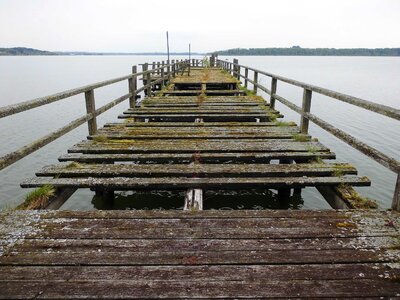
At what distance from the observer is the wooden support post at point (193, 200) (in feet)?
11.8

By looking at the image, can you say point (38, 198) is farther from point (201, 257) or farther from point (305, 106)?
point (305, 106)

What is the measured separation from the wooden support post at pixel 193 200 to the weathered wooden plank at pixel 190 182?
115 millimetres

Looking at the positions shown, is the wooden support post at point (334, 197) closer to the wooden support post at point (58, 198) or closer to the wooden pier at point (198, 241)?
the wooden pier at point (198, 241)

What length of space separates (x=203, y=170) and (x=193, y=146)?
1.28 metres

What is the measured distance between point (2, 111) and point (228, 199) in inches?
232

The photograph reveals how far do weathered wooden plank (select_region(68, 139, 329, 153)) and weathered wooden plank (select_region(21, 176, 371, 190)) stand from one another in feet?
4.19

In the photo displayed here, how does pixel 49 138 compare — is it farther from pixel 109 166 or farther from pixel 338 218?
pixel 338 218

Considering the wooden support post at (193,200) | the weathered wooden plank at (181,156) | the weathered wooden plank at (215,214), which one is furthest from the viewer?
the weathered wooden plank at (181,156)

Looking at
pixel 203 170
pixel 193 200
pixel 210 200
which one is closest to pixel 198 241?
pixel 193 200

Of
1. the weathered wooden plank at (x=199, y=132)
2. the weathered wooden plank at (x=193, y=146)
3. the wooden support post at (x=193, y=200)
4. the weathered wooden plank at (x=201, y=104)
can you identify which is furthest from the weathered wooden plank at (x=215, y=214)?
the weathered wooden plank at (x=201, y=104)

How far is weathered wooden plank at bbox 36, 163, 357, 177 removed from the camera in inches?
173

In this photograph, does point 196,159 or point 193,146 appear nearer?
point 196,159

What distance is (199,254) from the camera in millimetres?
2697

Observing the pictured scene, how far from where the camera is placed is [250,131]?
6812mm
